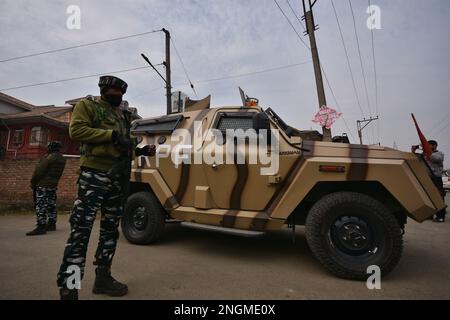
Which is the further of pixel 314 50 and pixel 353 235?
pixel 314 50

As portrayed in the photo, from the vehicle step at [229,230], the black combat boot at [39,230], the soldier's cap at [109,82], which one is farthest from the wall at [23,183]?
the soldier's cap at [109,82]

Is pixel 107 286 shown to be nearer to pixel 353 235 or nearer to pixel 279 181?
pixel 279 181

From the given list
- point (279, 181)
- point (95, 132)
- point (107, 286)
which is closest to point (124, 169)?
point (95, 132)

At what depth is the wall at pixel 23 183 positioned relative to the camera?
7.64m

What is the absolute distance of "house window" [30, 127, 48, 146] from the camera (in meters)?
16.9

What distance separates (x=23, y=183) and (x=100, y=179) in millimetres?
7884

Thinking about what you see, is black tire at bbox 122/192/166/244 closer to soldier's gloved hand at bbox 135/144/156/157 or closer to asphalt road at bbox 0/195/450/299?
asphalt road at bbox 0/195/450/299

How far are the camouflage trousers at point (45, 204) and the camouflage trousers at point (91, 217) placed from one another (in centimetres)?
323

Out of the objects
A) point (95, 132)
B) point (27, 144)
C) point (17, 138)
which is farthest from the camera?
point (17, 138)

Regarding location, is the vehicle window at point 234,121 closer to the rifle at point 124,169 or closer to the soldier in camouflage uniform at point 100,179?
the soldier in camouflage uniform at point 100,179

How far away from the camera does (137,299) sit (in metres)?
2.12

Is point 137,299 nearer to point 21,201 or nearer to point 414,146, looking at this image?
point 414,146

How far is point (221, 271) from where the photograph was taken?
2.80 m
